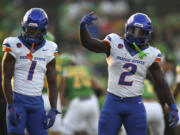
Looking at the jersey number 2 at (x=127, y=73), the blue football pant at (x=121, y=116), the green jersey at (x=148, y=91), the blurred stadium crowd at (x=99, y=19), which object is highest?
the jersey number 2 at (x=127, y=73)

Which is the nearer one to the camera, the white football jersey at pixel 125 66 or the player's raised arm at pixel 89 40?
the player's raised arm at pixel 89 40

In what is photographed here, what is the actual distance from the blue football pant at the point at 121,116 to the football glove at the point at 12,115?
3.62 feet

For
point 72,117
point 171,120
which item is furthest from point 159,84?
point 72,117

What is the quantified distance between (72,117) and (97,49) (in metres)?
3.57

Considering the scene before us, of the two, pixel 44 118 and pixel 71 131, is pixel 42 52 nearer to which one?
pixel 44 118

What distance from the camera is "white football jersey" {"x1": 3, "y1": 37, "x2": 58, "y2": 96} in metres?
5.34

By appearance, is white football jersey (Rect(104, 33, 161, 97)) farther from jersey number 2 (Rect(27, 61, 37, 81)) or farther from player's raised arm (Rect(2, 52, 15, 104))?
player's raised arm (Rect(2, 52, 15, 104))

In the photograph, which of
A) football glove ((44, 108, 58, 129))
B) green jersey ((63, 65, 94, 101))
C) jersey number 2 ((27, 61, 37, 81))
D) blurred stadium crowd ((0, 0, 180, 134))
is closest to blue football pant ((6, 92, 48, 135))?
football glove ((44, 108, 58, 129))

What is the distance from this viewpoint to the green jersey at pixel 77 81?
8.73 m

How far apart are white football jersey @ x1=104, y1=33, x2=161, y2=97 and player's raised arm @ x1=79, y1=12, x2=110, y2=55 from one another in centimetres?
9

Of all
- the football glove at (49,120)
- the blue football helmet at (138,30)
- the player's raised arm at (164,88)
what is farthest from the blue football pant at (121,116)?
the blue football helmet at (138,30)

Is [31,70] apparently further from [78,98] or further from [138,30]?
[78,98]

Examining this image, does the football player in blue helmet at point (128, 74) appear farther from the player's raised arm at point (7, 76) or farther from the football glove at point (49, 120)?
the player's raised arm at point (7, 76)

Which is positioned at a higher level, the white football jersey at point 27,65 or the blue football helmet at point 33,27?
the blue football helmet at point 33,27
